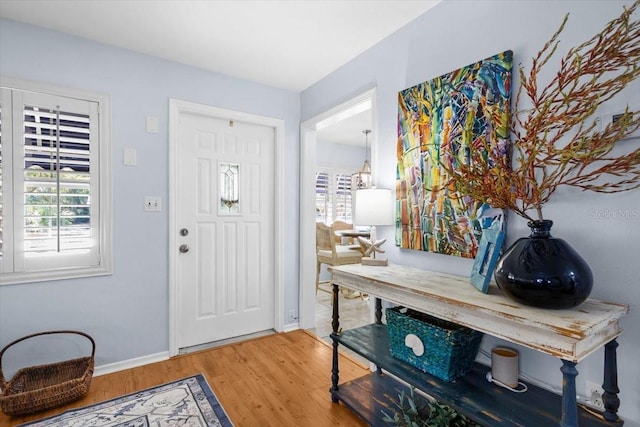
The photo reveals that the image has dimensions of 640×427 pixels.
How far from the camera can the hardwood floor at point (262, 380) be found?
73.3 inches

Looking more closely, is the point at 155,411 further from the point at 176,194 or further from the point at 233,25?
the point at 233,25

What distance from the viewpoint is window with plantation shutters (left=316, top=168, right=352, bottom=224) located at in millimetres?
5468

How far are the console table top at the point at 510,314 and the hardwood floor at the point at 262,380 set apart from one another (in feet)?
2.82

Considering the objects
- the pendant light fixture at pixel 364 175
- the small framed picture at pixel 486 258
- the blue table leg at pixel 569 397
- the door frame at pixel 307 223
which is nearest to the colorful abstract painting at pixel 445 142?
the small framed picture at pixel 486 258

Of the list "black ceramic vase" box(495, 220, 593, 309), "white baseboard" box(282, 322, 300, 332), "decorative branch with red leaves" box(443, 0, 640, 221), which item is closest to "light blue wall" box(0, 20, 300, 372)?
"white baseboard" box(282, 322, 300, 332)

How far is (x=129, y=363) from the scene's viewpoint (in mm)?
2414

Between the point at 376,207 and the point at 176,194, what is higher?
the point at 176,194

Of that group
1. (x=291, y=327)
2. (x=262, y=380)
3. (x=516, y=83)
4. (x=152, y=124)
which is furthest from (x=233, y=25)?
(x=291, y=327)

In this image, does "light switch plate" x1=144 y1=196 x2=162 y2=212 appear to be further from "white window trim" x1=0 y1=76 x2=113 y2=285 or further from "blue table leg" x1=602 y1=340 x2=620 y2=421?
"blue table leg" x1=602 y1=340 x2=620 y2=421

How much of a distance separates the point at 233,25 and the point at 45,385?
259 cm

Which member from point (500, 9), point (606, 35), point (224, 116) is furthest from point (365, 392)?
point (224, 116)

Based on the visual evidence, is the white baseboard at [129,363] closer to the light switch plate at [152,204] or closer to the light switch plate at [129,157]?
the light switch plate at [152,204]

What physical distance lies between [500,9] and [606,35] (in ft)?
1.73

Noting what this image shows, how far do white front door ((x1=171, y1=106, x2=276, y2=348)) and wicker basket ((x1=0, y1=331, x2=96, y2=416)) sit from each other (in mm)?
679
